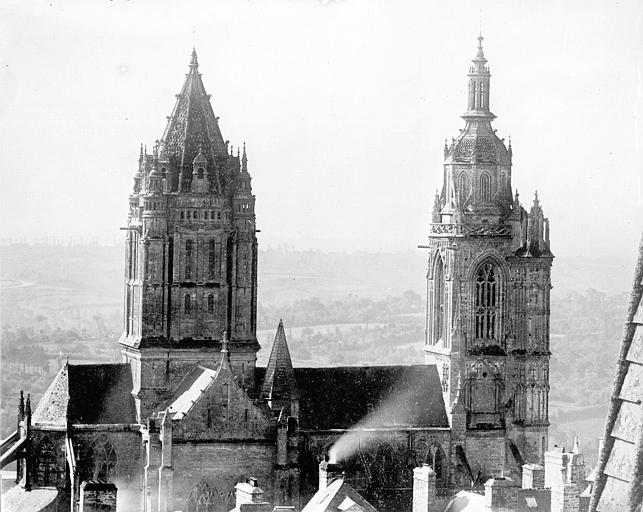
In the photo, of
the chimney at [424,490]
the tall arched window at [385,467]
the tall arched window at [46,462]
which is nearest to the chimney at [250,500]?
the chimney at [424,490]

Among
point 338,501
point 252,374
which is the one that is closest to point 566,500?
point 338,501

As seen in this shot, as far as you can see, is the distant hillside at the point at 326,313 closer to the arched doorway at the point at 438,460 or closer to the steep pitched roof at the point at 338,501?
the arched doorway at the point at 438,460

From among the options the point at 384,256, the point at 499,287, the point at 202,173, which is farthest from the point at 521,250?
the point at 384,256

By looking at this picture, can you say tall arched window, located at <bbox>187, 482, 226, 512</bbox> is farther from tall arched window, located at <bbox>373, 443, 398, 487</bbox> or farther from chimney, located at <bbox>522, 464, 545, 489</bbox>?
chimney, located at <bbox>522, 464, 545, 489</bbox>

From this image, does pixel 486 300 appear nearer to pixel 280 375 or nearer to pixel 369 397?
pixel 369 397

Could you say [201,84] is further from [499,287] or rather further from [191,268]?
[499,287]

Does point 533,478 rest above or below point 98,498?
below

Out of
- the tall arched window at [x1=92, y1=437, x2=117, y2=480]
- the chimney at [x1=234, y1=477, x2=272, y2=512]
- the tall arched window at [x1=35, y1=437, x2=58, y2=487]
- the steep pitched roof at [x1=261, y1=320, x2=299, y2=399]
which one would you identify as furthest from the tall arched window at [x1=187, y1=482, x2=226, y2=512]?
the chimney at [x1=234, y1=477, x2=272, y2=512]
